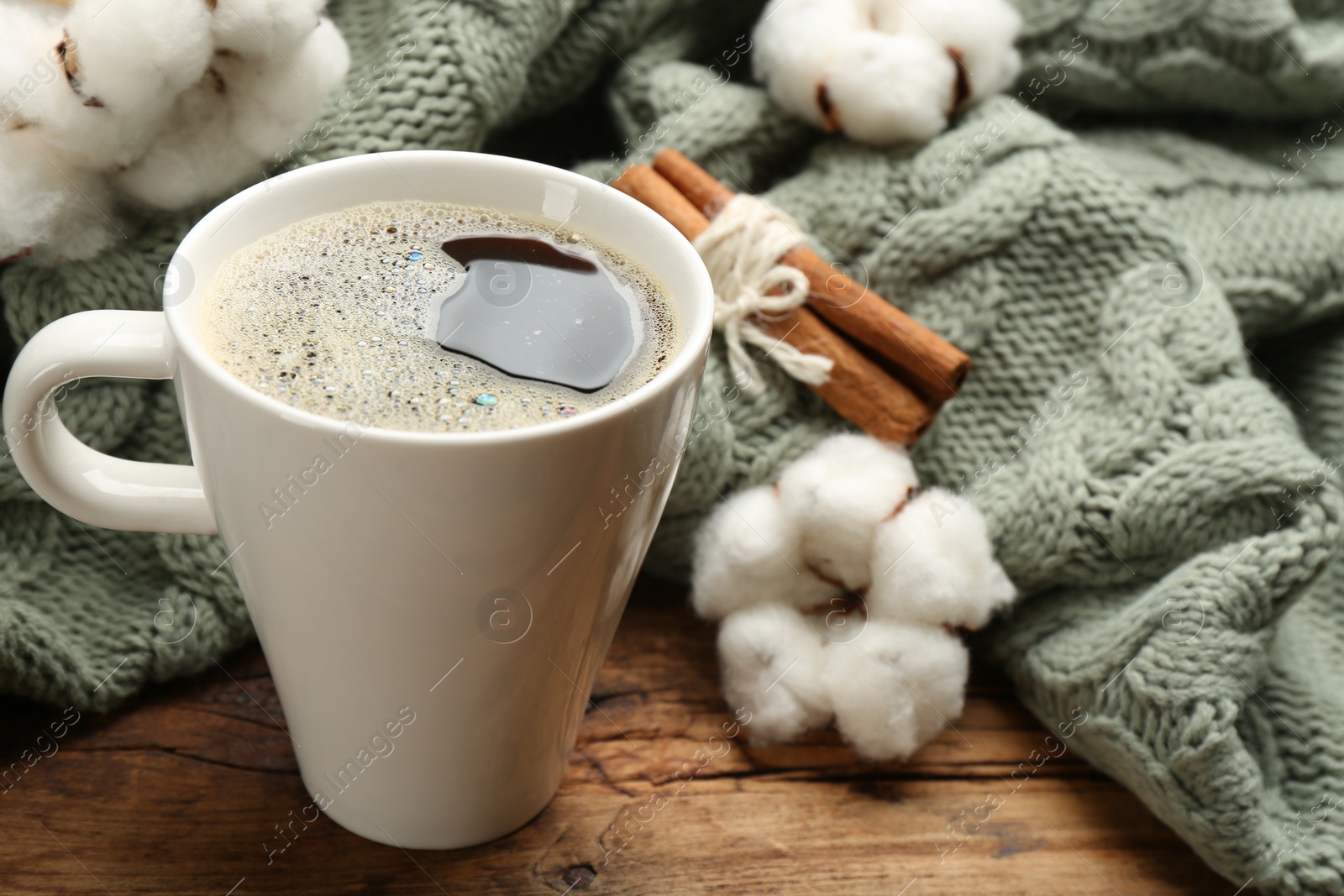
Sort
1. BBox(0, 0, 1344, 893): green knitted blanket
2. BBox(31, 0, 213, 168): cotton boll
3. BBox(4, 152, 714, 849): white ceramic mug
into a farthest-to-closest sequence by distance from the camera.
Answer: BBox(0, 0, 1344, 893): green knitted blanket, BBox(31, 0, 213, 168): cotton boll, BBox(4, 152, 714, 849): white ceramic mug

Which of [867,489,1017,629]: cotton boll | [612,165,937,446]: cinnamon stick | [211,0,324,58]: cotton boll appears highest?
[211,0,324,58]: cotton boll

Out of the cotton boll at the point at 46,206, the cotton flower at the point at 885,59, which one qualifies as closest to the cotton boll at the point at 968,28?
the cotton flower at the point at 885,59

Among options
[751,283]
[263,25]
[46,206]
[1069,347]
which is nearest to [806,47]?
[751,283]

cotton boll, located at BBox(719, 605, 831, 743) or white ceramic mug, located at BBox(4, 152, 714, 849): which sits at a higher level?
white ceramic mug, located at BBox(4, 152, 714, 849)

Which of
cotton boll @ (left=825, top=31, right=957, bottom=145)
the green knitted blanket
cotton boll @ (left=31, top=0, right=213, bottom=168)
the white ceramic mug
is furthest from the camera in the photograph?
cotton boll @ (left=825, top=31, right=957, bottom=145)

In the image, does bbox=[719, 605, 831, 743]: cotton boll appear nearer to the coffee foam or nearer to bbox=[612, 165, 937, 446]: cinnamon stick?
bbox=[612, 165, 937, 446]: cinnamon stick

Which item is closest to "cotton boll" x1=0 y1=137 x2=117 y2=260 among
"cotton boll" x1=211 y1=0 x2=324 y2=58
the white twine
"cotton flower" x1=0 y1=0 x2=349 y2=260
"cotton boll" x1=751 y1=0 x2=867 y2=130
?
"cotton flower" x1=0 y1=0 x2=349 y2=260

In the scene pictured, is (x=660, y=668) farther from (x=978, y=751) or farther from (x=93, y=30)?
(x=93, y=30)

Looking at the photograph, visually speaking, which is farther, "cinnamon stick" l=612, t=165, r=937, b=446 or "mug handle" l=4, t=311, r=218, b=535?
"cinnamon stick" l=612, t=165, r=937, b=446
